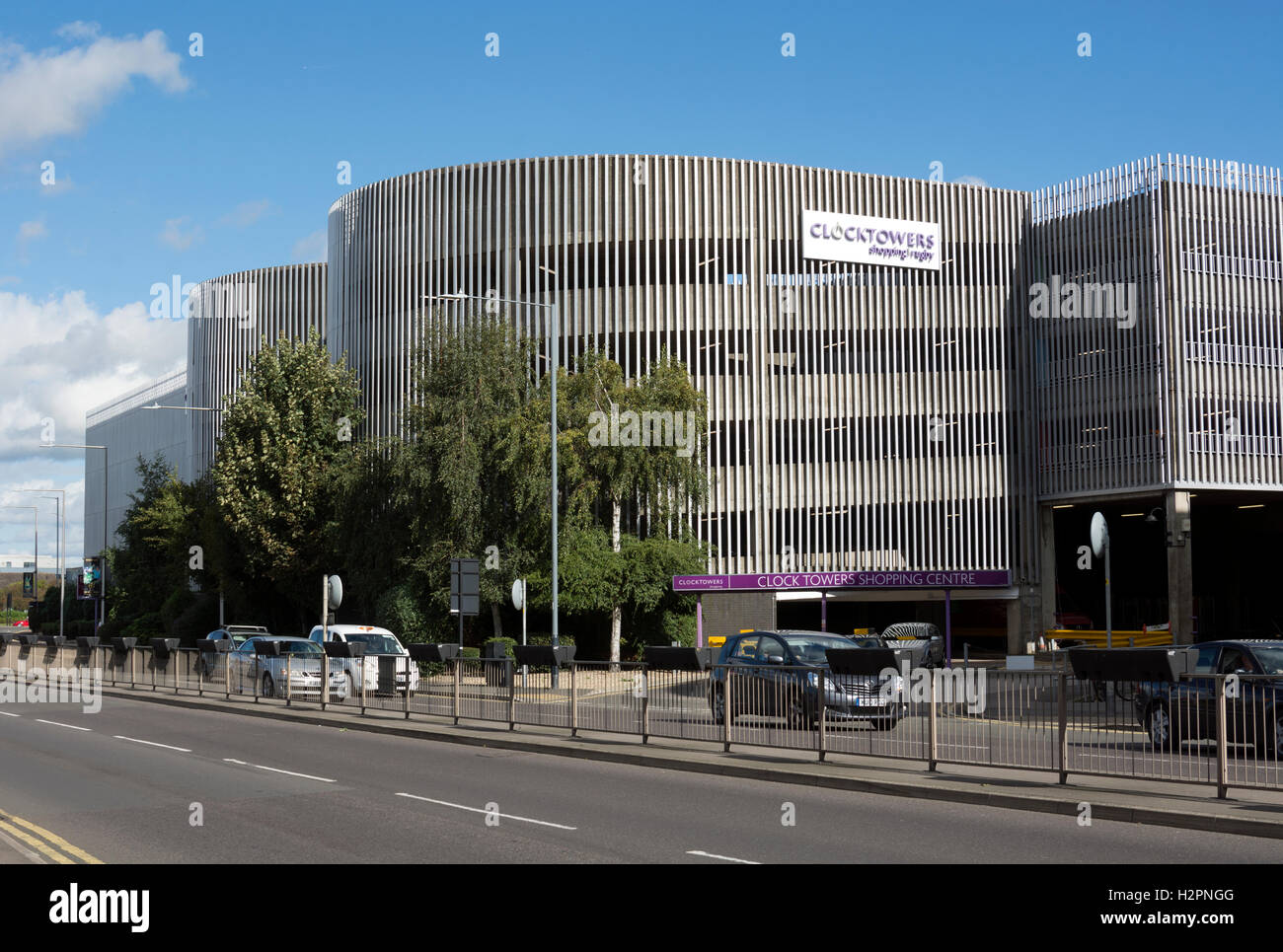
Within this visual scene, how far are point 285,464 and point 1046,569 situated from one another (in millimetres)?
30624

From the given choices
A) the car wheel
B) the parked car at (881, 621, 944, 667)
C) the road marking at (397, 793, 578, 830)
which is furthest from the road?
the parked car at (881, 621, 944, 667)

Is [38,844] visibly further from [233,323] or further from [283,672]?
[233,323]

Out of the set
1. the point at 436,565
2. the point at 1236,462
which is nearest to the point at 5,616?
the point at 436,565

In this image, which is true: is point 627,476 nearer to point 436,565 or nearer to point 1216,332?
point 436,565

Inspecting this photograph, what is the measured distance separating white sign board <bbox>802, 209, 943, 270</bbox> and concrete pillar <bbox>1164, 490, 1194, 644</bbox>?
1399 centimetres

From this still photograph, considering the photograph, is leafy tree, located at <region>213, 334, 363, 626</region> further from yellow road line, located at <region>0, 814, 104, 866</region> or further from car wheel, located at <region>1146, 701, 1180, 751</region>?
car wheel, located at <region>1146, 701, 1180, 751</region>

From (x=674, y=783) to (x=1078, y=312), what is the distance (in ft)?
141

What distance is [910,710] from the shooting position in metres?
16.6

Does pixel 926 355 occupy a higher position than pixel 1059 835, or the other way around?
pixel 926 355

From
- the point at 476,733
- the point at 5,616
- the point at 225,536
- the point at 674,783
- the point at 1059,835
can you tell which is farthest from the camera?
the point at 5,616


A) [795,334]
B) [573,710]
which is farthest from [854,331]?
[573,710]

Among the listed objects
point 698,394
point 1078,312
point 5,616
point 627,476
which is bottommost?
point 5,616

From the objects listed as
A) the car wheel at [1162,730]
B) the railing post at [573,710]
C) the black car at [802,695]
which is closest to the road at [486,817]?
the car wheel at [1162,730]
